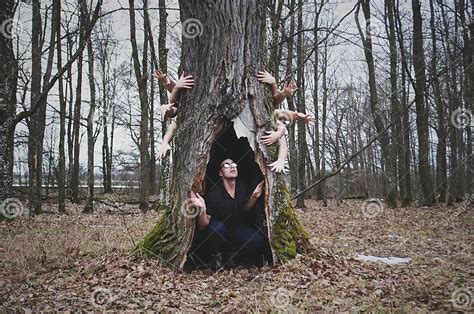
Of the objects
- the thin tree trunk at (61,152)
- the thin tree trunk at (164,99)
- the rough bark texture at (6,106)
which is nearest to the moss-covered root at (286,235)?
the rough bark texture at (6,106)

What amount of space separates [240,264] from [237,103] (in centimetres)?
243

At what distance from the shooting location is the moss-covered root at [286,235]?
498 cm

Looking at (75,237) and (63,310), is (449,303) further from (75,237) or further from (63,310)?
(75,237)

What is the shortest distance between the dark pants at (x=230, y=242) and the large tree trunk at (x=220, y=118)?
0.42m

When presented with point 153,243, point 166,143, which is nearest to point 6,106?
point 166,143

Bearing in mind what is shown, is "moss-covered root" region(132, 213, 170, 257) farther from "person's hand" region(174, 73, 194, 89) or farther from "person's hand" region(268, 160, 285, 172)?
"person's hand" region(174, 73, 194, 89)

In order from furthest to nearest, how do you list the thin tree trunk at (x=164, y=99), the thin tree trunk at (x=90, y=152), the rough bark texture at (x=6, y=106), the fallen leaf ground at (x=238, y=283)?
the thin tree trunk at (x=90, y=152) < the thin tree trunk at (x=164, y=99) < the rough bark texture at (x=6, y=106) < the fallen leaf ground at (x=238, y=283)

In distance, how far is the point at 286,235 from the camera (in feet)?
16.7

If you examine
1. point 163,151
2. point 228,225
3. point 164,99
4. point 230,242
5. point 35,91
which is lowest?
point 230,242

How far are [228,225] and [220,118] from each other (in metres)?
1.66

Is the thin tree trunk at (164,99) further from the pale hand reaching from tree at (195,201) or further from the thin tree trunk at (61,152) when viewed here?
the pale hand reaching from tree at (195,201)

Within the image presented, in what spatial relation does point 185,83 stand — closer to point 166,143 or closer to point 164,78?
point 164,78

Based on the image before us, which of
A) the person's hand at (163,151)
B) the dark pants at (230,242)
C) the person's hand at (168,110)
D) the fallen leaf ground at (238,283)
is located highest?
the person's hand at (168,110)

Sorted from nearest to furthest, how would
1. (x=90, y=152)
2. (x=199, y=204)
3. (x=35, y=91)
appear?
(x=199, y=204)
(x=35, y=91)
(x=90, y=152)
